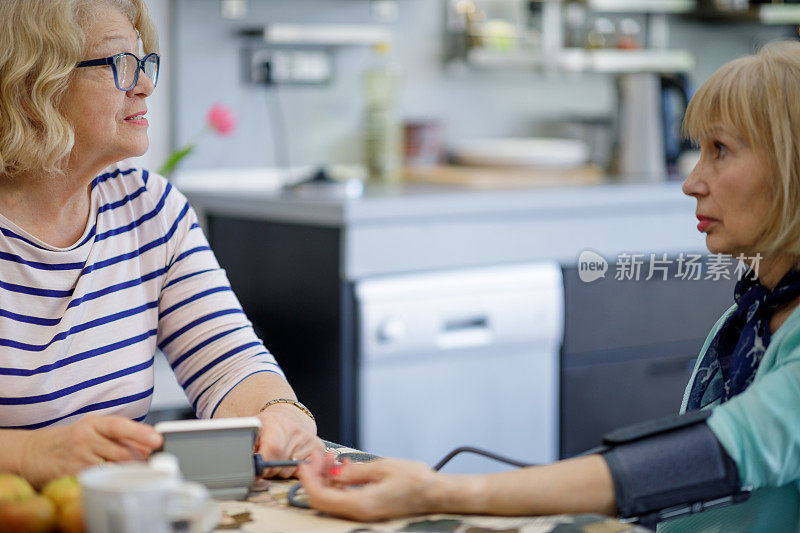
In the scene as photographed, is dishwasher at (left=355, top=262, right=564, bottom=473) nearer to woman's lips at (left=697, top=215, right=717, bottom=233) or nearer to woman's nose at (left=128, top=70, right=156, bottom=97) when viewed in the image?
woman's nose at (left=128, top=70, right=156, bottom=97)

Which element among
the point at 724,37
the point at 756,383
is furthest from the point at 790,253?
the point at 724,37

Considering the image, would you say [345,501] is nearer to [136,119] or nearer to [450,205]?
[136,119]

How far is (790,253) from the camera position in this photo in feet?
3.45

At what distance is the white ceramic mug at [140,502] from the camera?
71 cm

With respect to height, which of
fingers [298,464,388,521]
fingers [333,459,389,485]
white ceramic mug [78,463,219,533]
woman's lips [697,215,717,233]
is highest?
woman's lips [697,215,717,233]

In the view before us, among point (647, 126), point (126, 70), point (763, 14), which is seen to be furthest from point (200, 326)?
point (763, 14)

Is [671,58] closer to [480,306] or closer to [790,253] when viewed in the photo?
[480,306]

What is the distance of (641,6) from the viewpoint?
11.4ft

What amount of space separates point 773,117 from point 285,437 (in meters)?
0.63

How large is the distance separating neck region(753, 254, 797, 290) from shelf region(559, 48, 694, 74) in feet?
7.67

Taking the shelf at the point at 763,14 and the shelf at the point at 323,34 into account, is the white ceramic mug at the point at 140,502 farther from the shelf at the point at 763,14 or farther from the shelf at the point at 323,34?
the shelf at the point at 763,14

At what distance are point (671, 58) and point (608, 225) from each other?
4.02 feet

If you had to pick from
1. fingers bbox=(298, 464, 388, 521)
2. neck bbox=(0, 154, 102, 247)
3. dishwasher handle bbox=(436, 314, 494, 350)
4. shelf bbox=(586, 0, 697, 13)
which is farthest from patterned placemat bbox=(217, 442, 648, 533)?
shelf bbox=(586, 0, 697, 13)

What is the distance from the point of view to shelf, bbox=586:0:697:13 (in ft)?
11.1
